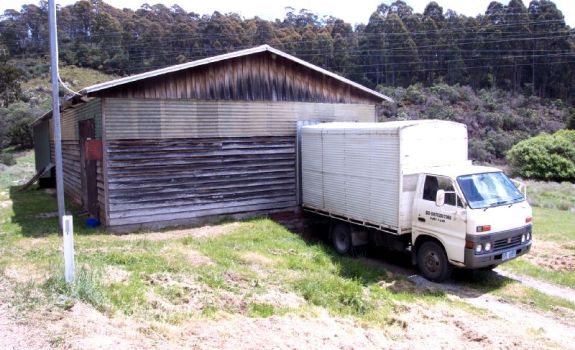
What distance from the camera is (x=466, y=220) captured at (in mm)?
8703

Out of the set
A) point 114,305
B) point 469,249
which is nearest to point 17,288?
point 114,305

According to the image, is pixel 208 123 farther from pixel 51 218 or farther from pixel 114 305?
pixel 114 305

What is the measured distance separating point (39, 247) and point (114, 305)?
4996 mm

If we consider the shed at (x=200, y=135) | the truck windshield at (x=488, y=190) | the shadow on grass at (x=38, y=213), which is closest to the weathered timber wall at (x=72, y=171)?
the shadow on grass at (x=38, y=213)

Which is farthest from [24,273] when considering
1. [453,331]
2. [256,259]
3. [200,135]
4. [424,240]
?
[424,240]

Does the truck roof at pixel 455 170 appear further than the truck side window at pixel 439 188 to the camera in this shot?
Yes

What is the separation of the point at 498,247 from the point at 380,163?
2.92 metres

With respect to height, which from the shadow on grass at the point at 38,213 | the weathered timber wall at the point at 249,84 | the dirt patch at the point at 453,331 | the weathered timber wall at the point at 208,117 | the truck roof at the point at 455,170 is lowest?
the dirt patch at the point at 453,331

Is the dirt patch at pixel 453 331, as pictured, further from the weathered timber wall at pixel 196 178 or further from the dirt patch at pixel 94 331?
the weathered timber wall at pixel 196 178

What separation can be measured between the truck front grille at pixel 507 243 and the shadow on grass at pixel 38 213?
359 inches

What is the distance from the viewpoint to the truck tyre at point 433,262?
30.5 ft

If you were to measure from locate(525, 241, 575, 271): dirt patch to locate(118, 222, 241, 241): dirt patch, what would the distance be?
7.53 metres

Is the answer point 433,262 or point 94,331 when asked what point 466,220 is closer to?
point 433,262

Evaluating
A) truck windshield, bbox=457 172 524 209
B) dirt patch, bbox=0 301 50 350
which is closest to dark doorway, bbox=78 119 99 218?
dirt patch, bbox=0 301 50 350
